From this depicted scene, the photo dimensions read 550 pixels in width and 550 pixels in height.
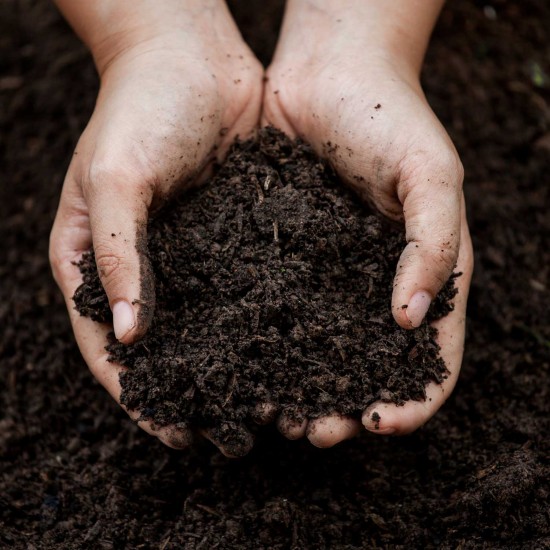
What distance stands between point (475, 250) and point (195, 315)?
173 centimetres

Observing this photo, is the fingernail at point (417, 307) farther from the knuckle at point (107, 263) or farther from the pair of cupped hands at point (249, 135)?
the knuckle at point (107, 263)

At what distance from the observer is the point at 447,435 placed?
2.81 m

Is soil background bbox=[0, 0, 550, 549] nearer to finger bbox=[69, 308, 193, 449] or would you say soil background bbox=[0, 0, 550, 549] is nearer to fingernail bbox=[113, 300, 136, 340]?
finger bbox=[69, 308, 193, 449]

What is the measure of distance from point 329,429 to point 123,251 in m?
0.91

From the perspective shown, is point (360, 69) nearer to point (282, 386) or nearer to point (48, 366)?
point (282, 386)

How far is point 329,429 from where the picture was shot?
2289 millimetres

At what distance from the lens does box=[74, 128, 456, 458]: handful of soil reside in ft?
7.64

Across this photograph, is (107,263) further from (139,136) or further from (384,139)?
(384,139)

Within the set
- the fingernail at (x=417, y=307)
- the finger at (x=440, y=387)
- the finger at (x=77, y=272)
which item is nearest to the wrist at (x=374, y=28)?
the finger at (x=440, y=387)

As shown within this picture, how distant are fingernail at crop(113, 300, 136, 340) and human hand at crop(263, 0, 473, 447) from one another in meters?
0.60

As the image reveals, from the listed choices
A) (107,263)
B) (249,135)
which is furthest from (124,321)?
(249,135)

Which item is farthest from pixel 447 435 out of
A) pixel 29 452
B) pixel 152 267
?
pixel 29 452

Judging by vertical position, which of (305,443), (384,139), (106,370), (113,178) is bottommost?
(305,443)

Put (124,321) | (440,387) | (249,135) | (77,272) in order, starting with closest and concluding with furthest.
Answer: (124,321) < (440,387) < (77,272) < (249,135)
